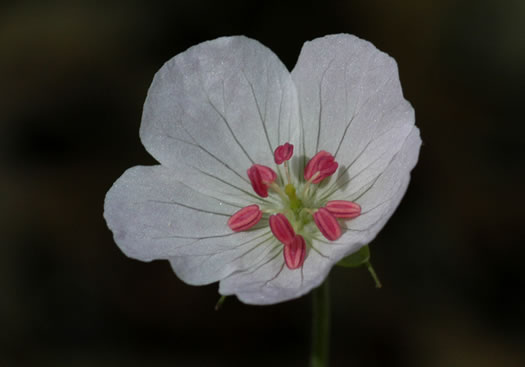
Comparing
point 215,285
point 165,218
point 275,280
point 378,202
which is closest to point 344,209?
point 378,202

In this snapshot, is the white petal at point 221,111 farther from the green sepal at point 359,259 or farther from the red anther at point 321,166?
the green sepal at point 359,259

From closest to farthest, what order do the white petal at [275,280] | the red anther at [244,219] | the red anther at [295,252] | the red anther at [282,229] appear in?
the white petal at [275,280] < the red anther at [295,252] < the red anther at [282,229] < the red anther at [244,219]

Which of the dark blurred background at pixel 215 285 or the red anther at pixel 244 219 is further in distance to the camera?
the dark blurred background at pixel 215 285

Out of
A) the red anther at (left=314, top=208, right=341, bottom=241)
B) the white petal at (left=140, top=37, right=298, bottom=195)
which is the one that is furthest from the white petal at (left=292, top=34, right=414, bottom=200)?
the red anther at (left=314, top=208, right=341, bottom=241)

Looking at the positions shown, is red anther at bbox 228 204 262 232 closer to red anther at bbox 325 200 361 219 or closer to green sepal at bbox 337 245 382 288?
red anther at bbox 325 200 361 219

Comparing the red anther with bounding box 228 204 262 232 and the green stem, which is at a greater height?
the red anther with bounding box 228 204 262 232

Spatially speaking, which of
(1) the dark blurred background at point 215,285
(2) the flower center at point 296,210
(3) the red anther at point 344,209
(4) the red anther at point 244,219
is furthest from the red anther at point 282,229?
(1) the dark blurred background at point 215,285

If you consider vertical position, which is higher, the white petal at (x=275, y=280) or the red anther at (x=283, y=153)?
the red anther at (x=283, y=153)

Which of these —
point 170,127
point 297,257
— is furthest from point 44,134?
point 297,257
